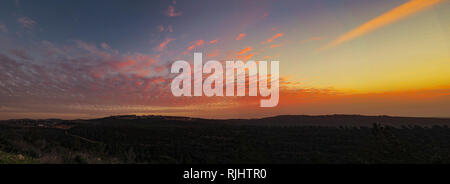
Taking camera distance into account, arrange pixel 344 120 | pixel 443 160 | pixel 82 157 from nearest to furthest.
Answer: pixel 82 157
pixel 443 160
pixel 344 120

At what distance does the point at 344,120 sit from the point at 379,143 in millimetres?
87711
